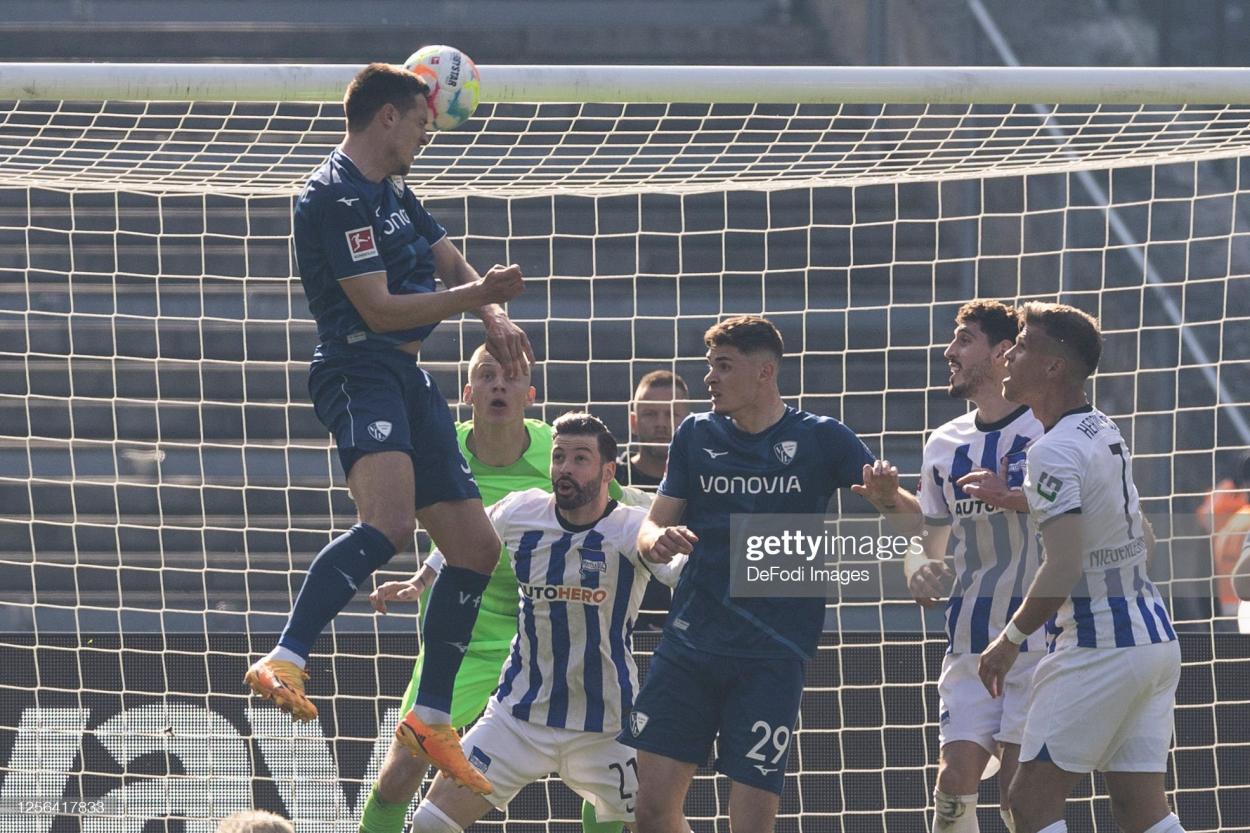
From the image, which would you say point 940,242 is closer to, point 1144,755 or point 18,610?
point 18,610

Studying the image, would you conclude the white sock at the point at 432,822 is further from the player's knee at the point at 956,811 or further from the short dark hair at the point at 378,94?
the short dark hair at the point at 378,94

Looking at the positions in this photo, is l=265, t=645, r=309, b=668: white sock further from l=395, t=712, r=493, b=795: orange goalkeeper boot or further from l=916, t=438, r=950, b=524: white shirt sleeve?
l=916, t=438, r=950, b=524: white shirt sleeve

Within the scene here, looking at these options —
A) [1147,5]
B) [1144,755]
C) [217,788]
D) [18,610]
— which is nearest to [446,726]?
[1144,755]

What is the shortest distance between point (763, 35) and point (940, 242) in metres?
2.47

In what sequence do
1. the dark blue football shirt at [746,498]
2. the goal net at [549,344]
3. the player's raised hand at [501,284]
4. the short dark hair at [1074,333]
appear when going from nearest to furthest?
the player's raised hand at [501,284], the short dark hair at [1074,333], the dark blue football shirt at [746,498], the goal net at [549,344]

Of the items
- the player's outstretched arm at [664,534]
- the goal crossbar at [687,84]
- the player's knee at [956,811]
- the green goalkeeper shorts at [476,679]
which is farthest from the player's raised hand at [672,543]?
the goal crossbar at [687,84]

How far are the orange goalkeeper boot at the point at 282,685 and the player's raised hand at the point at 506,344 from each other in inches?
37.4

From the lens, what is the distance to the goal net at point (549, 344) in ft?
23.2

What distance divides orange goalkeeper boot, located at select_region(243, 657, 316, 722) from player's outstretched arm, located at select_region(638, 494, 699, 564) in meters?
1.19

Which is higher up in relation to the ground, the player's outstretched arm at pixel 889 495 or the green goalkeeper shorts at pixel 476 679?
the player's outstretched arm at pixel 889 495

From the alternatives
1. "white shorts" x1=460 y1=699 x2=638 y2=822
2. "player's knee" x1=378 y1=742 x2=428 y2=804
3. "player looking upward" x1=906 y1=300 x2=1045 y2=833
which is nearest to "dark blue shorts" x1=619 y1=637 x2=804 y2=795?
"white shorts" x1=460 y1=699 x2=638 y2=822

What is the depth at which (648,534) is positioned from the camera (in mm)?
5566

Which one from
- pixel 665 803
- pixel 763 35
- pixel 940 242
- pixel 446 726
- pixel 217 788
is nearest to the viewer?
pixel 446 726

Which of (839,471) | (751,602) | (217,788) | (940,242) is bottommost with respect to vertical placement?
(217,788)
